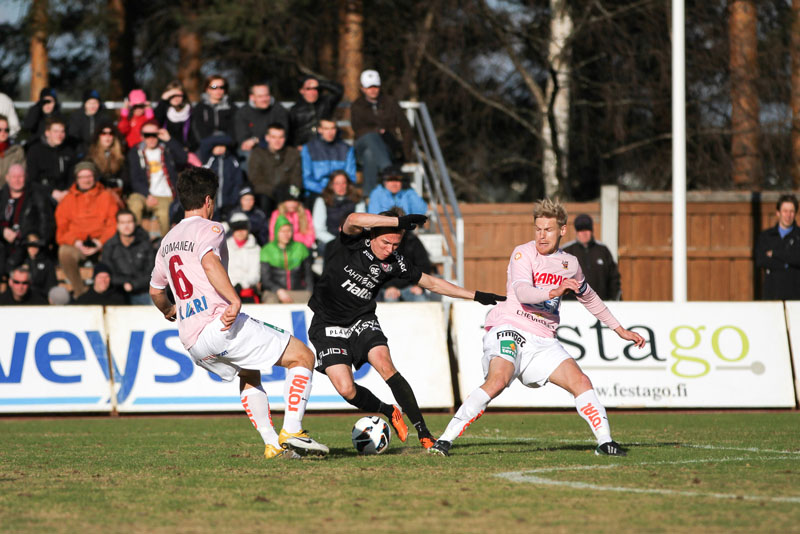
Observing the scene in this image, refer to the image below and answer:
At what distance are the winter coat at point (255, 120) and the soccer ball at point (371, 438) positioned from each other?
381 inches

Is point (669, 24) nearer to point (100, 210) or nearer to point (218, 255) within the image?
point (100, 210)

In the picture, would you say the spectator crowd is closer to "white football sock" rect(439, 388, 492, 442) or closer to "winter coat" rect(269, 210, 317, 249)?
"winter coat" rect(269, 210, 317, 249)

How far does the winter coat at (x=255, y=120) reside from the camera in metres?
18.3

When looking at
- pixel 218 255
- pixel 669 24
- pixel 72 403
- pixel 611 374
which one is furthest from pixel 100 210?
pixel 669 24

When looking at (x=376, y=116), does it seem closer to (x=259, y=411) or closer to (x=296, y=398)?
(x=259, y=411)

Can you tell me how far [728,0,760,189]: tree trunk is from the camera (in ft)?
72.9

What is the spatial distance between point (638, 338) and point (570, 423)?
→ 404cm

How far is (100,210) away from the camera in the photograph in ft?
55.1

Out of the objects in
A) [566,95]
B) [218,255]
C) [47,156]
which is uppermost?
[566,95]

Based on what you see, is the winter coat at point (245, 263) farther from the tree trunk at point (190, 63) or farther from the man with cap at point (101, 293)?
the tree trunk at point (190, 63)

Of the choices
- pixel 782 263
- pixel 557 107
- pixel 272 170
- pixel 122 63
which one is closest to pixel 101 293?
pixel 272 170

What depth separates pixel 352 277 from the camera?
9602mm

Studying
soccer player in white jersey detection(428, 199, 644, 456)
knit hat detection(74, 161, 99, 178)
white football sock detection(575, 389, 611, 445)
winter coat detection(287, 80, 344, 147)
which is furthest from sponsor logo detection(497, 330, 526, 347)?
winter coat detection(287, 80, 344, 147)

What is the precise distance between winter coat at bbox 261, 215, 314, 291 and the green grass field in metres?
4.65
